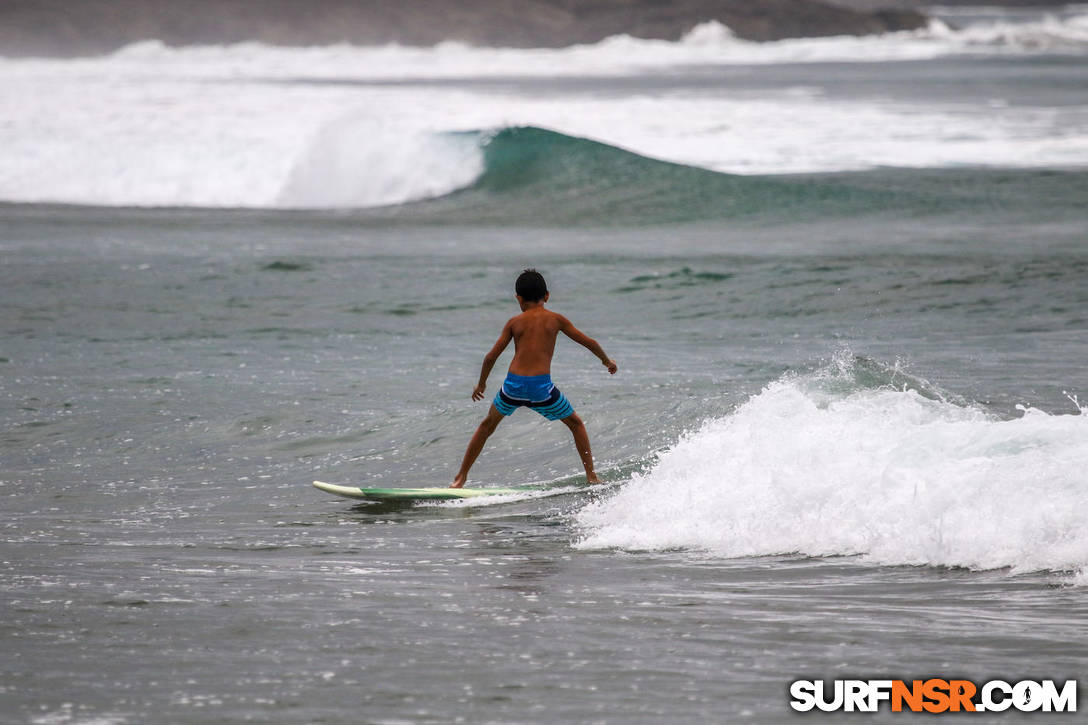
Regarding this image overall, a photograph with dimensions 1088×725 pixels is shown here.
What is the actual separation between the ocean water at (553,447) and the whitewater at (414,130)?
95 cm

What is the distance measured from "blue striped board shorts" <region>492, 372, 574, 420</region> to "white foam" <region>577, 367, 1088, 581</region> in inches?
21.6

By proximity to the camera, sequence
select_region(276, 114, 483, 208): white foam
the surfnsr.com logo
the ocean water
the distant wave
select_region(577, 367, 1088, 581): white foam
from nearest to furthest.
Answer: the surfnsr.com logo, the ocean water, select_region(577, 367, 1088, 581): white foam, select_region(276, 114, 483, 208): white foam, the distant wave

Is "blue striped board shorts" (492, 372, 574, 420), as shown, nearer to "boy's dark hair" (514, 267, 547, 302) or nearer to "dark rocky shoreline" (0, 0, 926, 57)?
"boy's dark hair" (514, 267, 547, 302)

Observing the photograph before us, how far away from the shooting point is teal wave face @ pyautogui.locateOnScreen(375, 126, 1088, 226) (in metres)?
23.0

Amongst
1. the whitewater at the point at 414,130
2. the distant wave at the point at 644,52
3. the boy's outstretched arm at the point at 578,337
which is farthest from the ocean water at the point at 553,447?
the distant wave at the point at 644,52

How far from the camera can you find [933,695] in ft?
13.7

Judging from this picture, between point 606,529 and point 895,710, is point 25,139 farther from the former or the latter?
point 895,710

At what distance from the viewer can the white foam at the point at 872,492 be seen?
5914 millimetres

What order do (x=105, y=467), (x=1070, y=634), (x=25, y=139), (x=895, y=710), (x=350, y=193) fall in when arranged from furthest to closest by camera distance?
1. (x=25, y=139)
2. (x=350, y=193)
3. (x=105, y=467)
4. (x=1070, y=634)
5. (x=895, y=710)

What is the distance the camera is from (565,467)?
852 cm

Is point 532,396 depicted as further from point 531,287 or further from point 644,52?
point 644,52

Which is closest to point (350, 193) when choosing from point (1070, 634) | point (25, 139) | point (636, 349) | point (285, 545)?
point (25, 139)

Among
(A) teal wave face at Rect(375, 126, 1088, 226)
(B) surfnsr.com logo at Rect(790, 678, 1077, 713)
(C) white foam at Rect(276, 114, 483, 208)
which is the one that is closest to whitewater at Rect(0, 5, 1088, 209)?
(C) white foam at Rect(276, 114, 483, 208)

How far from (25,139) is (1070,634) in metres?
31.7
